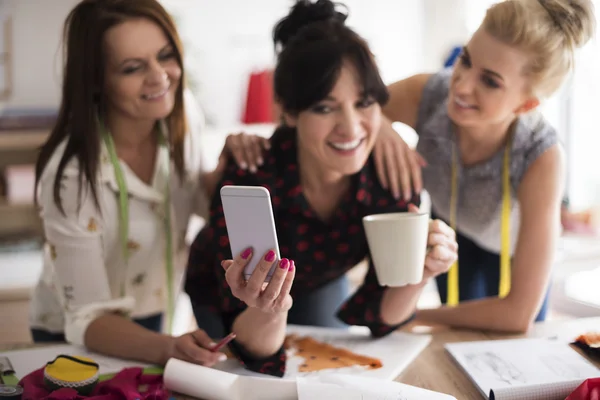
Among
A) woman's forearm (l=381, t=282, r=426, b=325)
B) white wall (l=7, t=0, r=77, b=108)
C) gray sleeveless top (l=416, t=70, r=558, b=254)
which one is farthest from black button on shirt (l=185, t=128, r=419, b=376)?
white wall (l=7, t=0, r=77, b=108)

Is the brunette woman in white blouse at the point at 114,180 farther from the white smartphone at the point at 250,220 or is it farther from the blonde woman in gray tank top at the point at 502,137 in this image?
the blonde woman in gray tank top at the point at 502,137

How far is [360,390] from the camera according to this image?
0.85 metres

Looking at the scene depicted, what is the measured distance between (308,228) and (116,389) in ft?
1.66

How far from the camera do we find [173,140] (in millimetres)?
1378

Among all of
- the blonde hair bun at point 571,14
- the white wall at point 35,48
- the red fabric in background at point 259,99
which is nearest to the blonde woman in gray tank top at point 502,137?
the blonde hair bun at point 571,14

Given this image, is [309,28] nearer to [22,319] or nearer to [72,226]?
[72,226]

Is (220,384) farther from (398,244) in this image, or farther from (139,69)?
(139,69)

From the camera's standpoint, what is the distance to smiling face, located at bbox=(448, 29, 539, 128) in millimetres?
1182

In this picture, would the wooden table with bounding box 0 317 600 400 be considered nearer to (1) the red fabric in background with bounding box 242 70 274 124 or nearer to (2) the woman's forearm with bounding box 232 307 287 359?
(2) the woman's forearm with bounding box 232 307 287 359

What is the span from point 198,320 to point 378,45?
103 inches

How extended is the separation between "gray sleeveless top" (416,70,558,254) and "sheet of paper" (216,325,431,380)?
0.41 meters

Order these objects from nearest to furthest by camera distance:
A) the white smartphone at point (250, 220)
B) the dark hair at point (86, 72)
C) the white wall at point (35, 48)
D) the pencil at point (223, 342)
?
the white smartphone at point (250, 220) → the pencil at point (223, 342) → the dark hair at point (86, 72) → the white wall at point (35, 48)

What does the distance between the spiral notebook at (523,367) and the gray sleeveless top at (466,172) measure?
0.39 meters

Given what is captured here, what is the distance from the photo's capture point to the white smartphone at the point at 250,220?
2.44ft
